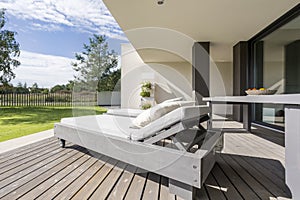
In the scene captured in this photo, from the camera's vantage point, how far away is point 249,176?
1859 millimetres

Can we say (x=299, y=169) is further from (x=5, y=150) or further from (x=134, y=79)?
(x=134, y=79)

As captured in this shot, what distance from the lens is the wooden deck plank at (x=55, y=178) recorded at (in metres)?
1.47

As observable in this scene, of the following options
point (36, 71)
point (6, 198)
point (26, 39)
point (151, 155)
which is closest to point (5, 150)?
point (6, 198)

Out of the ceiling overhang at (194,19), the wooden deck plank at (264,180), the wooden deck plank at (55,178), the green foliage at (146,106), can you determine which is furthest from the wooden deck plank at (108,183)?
the green foliage at (146,106)

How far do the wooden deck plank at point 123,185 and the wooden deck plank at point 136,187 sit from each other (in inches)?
1.4

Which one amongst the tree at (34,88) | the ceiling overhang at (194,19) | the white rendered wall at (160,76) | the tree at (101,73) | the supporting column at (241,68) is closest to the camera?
the ceiling overhang at (194,19)

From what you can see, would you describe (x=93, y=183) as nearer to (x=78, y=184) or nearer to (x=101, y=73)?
(x=78, y=184)

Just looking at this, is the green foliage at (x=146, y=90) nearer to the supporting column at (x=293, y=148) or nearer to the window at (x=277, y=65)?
the window at (x=277, y=65)

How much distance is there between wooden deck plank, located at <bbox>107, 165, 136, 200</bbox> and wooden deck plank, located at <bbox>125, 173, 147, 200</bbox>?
34 mm

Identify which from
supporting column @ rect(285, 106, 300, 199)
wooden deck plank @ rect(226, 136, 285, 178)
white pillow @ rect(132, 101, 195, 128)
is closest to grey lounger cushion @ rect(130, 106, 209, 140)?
white pillow @ rect(132, 101, 195, 128)

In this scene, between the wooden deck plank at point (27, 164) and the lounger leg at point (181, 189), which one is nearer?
the lounger leg at point (181, 189)

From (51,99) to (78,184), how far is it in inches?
358

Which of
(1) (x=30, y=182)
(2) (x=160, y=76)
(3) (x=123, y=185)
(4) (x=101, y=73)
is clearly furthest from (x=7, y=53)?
(3) (x=123, y=185)

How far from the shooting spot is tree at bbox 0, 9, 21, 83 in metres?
8.98
